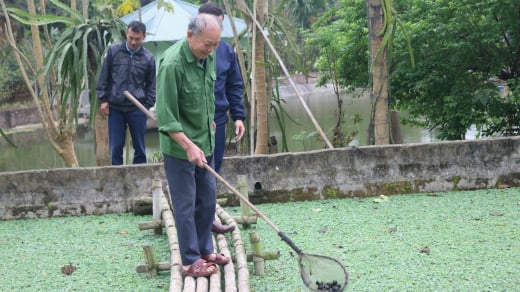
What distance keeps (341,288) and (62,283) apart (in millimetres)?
1528

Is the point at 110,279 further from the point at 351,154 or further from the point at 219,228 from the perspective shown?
the point at 351,154

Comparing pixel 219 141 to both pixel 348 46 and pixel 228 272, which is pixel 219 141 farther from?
pixel 348 46

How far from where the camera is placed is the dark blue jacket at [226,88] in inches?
175

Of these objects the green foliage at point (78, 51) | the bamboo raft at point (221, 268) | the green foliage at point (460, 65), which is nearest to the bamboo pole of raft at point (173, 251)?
the bamboo raft at point (221, 268)

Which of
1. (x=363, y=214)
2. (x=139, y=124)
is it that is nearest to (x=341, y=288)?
(x=363, y=214)

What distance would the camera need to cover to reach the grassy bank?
3.53 metres

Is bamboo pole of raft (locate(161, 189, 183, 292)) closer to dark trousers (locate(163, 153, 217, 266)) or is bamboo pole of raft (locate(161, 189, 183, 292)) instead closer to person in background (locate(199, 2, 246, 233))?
dark trousers (locate(163, 153, 217, 266))

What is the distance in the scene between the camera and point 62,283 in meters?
3.70

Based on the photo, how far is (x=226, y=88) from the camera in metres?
4.58

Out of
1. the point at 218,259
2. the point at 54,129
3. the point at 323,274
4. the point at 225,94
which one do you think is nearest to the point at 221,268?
the point at 218,259

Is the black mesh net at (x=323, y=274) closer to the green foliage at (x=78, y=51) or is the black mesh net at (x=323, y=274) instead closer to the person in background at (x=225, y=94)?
the person in background at (x=225, y=94)

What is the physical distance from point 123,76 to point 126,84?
2.5 inches

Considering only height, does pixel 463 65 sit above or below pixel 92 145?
above

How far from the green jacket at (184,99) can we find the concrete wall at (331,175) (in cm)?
197
